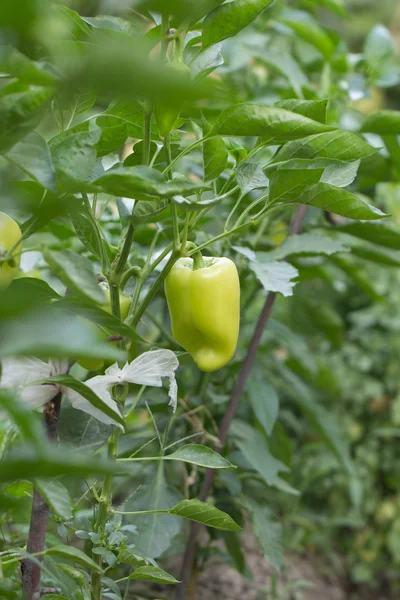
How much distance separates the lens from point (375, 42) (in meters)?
1.24

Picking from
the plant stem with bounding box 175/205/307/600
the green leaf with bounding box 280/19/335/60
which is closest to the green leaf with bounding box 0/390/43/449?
the plant stem with bounding box 175/205/307/600

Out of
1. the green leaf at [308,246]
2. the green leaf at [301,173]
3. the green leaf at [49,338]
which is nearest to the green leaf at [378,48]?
the green leaf at [308,246]

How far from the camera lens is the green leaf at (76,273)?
0.37m

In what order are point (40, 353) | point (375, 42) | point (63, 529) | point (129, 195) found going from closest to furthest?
point (40, 353) → point (129, 195) → point (63, 529) → point (375, 42)

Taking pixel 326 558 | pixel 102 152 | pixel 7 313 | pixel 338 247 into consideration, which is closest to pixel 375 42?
pixel 338 247

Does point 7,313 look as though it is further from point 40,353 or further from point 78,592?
point 78,592

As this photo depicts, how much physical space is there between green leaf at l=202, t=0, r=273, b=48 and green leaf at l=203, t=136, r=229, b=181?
75 millimetres

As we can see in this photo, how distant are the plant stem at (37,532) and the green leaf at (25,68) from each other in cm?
23

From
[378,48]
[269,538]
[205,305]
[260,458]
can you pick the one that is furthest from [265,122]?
[378,48]

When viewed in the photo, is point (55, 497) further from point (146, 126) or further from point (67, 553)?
point (146, 126)

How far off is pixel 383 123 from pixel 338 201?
0.42m

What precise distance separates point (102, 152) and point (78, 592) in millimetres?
351

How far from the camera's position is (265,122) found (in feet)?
1.46

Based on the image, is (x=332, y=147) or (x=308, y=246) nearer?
(x=332, y=147)
